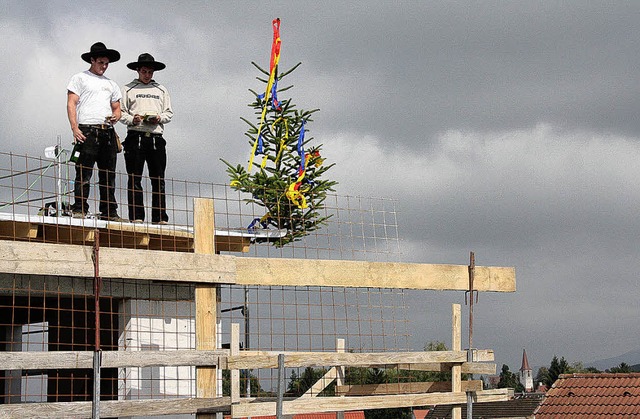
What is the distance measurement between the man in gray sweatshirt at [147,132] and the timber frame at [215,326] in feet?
2.60

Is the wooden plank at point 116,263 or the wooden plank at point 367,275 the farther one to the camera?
the wooden plank at point 367,275

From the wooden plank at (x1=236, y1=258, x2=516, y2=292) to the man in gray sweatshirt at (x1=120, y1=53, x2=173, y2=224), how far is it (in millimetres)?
1742

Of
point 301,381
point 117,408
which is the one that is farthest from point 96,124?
point 301,381

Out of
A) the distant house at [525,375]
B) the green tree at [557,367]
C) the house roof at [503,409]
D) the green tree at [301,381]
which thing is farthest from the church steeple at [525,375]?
the green tree at [301,381]

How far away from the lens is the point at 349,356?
33.3 ft

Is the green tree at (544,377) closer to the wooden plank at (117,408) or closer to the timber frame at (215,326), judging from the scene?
the timber frame at (215,326)

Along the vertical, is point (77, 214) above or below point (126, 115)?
below

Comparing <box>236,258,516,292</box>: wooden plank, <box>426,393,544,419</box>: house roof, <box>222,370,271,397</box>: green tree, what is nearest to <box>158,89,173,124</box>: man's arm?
<box>236,258,516,292</box>: wooden plank

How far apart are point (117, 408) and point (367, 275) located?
3.34 metres

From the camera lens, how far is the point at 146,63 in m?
11.8

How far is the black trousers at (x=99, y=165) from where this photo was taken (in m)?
10.6

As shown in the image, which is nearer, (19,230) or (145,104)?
(19,230)

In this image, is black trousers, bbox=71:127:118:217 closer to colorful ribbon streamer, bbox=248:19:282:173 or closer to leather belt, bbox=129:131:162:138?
leather belt, bbox=129:131:162:138

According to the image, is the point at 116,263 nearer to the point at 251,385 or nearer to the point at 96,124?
the point at 96,124
